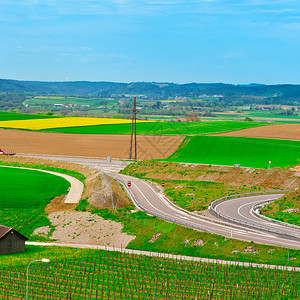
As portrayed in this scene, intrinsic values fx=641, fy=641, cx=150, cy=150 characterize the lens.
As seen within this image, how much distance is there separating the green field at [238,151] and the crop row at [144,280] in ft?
174

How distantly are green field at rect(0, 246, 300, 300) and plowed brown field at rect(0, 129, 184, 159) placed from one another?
67.8 meters

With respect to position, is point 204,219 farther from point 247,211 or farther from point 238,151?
point 238,151

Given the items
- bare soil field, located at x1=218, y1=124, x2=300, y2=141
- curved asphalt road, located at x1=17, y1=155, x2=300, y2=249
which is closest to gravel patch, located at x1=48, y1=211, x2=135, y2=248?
curved asphalt road, located at x1=17, y1=155, x2=300, y2=249

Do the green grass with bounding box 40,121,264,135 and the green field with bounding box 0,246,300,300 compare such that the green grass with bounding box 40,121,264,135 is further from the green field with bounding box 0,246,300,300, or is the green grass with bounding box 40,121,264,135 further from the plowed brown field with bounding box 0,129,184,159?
the green field with bounding box 0,246,300,300

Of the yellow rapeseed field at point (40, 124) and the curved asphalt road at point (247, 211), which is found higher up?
the yellow rapeseed field at point (40, 124)

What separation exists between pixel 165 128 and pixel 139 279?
375 ft

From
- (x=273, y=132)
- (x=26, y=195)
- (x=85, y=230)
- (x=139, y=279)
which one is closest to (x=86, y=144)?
(x=273, y=132)

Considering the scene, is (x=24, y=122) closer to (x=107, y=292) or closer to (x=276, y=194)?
(x=276, y=194)

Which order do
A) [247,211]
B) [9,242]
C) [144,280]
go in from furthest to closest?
1. [247,211]
2. [9,242]
3. [144,280]

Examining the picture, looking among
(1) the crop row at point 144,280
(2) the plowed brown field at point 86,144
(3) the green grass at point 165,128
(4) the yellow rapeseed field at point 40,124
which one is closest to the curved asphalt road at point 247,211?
(1) the crop row at point 144,280

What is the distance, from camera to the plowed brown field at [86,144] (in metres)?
125

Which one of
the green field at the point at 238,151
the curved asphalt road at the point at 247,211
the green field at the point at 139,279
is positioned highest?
the green field at the point at 238,151

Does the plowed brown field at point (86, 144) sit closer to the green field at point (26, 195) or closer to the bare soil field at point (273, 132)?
the bare soil field at point (273, 132)

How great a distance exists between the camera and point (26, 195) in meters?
77.3
